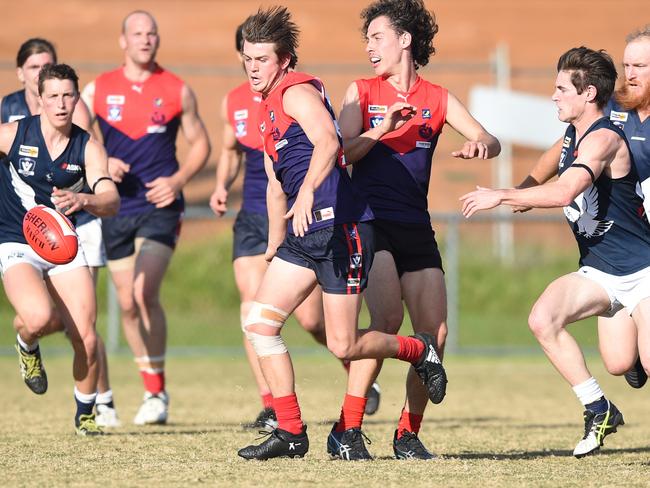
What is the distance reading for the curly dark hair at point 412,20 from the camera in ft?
21.7

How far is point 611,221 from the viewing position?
653 centimetres

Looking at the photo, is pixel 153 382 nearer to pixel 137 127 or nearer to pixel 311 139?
pixel 137 127

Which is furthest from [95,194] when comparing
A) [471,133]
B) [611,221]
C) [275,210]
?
[611,221]

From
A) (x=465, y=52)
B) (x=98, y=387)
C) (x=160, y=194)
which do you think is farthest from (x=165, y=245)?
(x=465, y=52)

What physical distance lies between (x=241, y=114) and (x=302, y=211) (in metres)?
3.32

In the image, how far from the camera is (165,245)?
909 cm

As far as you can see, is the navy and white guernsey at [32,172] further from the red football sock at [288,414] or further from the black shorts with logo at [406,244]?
the red football sock at [288,414]

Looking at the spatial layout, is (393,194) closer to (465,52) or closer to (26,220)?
(26,220)

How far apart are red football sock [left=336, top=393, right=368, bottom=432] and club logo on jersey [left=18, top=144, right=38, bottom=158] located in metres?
2.54

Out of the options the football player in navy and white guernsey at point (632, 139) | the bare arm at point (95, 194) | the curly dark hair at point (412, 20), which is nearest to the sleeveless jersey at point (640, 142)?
the football player in navy and white guernsey at point (632, 139)

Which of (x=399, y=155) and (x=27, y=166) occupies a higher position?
(x=399, y=155)

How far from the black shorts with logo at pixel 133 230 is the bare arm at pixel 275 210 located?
111 inches

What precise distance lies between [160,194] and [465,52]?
2316cm

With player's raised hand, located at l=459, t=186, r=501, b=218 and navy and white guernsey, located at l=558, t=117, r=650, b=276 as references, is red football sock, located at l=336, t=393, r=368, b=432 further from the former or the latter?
navy and white guernsey, located at l=558, t=117, r=650, b=276
